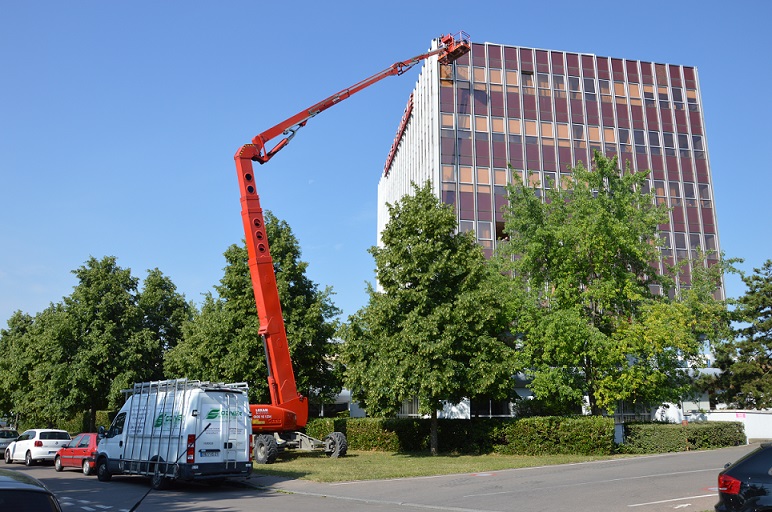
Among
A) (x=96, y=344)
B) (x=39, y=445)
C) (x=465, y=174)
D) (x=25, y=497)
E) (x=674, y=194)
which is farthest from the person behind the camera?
(x=674, y=194)

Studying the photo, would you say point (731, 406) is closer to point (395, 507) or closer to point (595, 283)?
point (595, 283)

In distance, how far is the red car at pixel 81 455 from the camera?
70.1 feet

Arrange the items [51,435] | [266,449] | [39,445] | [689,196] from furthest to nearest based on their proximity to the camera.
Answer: [689,196] < [51,435] < [39,445] < [266,449]

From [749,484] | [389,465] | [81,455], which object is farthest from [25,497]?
[81,455]

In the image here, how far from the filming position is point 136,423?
1836cm

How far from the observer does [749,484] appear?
802 cm

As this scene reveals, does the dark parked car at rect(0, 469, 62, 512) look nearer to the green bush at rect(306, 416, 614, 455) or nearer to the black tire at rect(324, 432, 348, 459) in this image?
the black tire at rect(324, 432, 348, 459)

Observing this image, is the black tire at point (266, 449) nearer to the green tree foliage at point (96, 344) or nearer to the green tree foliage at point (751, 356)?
the green tree foliage at point (96, 344)

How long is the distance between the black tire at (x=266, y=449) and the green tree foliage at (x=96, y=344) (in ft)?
57.4

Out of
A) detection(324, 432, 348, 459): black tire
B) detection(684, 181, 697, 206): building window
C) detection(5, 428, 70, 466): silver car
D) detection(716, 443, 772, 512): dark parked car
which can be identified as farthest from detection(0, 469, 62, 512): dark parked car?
detection(684, 181, 697, 206): building window

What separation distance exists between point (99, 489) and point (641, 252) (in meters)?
22.5

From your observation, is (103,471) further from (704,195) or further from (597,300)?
(704,195)

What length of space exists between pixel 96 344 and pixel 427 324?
2381cm

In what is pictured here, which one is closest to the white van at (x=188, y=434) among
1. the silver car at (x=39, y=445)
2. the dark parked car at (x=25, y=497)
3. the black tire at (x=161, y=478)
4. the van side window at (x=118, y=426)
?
the black tire at (x=161, y=478)
